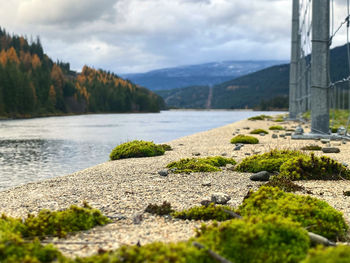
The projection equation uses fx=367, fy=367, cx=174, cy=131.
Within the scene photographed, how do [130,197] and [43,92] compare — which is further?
[43,92]

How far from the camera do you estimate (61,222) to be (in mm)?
5113

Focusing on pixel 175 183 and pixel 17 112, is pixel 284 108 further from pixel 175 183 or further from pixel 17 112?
pixel 175 183

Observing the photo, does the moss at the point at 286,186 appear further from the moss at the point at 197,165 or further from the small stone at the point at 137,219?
the small stone at the point at 137,219

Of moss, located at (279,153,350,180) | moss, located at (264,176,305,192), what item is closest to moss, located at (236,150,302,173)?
moss, located at (279,153,350,180)

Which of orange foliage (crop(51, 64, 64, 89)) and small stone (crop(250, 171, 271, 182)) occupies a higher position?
orange foliage (crop(51, 64, 64, 89))

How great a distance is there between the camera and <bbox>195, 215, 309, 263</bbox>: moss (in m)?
3.85

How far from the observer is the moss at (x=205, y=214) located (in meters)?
5.62

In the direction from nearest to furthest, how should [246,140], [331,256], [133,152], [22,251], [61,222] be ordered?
1. [331,256]
2. [22,251]
3. [61,222]
4. [133,152]
5. [246,140]

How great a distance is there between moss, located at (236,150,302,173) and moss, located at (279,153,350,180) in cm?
96

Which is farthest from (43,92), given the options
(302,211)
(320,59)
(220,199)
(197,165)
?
(302,211)

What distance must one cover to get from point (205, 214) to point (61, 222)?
7.07 feet

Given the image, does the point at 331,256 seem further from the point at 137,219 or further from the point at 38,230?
the point at 38,230

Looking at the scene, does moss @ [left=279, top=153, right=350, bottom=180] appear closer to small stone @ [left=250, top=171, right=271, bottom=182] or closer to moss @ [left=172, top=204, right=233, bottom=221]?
small stone @ [left=250, top=171, right=271, bottom=182]

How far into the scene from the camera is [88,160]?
62.0 feet
